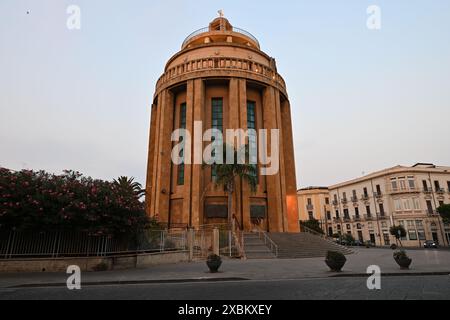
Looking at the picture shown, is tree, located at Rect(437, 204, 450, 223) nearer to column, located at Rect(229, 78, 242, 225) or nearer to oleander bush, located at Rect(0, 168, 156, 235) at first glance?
column, located at Rect(229, 78, 242, 225)

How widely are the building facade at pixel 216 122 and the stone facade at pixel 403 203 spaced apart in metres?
24.5

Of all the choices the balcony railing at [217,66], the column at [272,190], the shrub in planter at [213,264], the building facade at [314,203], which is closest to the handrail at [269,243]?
the column at [272,190]

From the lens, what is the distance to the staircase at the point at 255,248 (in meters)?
20.0

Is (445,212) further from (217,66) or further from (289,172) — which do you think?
(217,66)

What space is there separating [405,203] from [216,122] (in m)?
38.4

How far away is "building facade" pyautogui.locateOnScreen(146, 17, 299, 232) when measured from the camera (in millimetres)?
31375

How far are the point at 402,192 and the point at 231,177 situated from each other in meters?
38.5

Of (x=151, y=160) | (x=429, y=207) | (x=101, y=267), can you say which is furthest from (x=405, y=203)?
(x=101, y=267)

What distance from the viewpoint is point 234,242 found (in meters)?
21.3

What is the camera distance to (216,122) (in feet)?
116

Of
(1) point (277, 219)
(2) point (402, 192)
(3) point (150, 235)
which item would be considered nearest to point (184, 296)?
(3) point (150, 235)

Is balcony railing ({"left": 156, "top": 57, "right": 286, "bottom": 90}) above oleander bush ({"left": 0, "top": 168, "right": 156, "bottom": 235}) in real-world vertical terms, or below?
above

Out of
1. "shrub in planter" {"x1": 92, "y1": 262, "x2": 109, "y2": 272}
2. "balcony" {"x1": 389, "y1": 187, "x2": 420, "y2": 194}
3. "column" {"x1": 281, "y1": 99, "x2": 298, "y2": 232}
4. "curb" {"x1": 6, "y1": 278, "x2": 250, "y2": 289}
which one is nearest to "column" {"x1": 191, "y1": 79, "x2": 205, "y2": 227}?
"column" {"x1": 281, "y1": 99, "x2": 298, "y2": 232}

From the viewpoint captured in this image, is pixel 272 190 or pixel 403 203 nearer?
pixel 272 190
